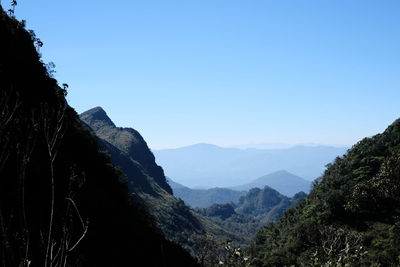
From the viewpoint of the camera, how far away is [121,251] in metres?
32.0

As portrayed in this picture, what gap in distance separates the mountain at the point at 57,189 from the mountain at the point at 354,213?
27.1 metres

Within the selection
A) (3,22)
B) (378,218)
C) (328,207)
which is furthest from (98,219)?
(328,207)

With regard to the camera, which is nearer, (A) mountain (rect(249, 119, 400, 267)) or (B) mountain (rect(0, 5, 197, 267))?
(B) mountain (rect(0, 5, 197, 267))

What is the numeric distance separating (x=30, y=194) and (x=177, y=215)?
6834 inches

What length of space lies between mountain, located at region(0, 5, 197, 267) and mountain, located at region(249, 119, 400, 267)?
1066 inches

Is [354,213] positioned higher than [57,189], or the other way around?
[57,189]

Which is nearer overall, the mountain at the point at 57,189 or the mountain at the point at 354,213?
the mountain at the point at 57,189

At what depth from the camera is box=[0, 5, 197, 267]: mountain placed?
65.3ft

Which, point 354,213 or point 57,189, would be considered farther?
point 354,213

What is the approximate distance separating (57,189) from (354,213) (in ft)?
199

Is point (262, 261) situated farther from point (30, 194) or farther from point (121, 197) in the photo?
point (30, 194)

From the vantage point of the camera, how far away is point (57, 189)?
2877cm

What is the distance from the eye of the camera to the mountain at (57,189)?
65.3 ft

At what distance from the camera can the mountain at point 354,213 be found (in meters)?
59.4
